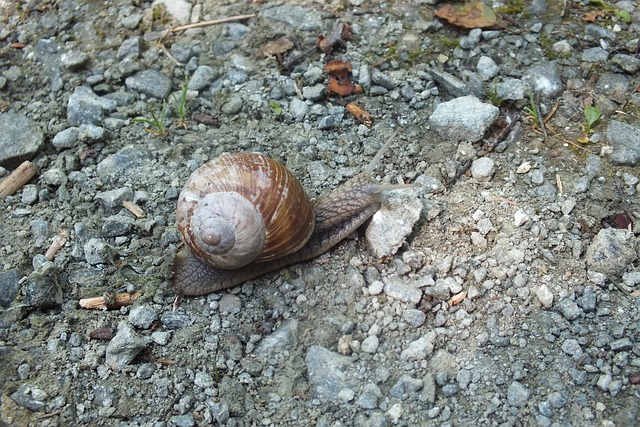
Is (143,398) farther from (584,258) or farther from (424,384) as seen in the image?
(584,258)

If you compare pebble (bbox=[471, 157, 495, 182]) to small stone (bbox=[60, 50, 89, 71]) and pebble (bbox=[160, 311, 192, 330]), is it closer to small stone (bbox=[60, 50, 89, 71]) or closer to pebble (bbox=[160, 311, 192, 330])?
pebble (bbox=[160, 311, 192, 330])

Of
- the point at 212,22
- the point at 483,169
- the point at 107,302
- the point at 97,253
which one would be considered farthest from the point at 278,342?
the point at 212,22

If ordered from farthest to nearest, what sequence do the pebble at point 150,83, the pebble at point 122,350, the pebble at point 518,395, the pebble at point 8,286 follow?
the pebble at point 150,83
the pebble at point 8,286
the pebble at point 122,350
the pebble at point 518,395

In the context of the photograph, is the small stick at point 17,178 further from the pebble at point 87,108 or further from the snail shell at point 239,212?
the snail shell at point 239,212

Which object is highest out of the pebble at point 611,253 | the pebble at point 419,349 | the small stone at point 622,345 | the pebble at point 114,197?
the pebble at point 114,197

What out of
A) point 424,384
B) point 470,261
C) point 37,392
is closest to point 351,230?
point 470,261

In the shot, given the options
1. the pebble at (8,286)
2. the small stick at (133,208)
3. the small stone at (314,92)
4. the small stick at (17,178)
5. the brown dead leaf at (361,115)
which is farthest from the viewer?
the small stone at (314,92)

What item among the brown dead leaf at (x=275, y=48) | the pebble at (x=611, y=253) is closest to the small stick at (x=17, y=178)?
the brown dead leaf at (x=275, y=48)
